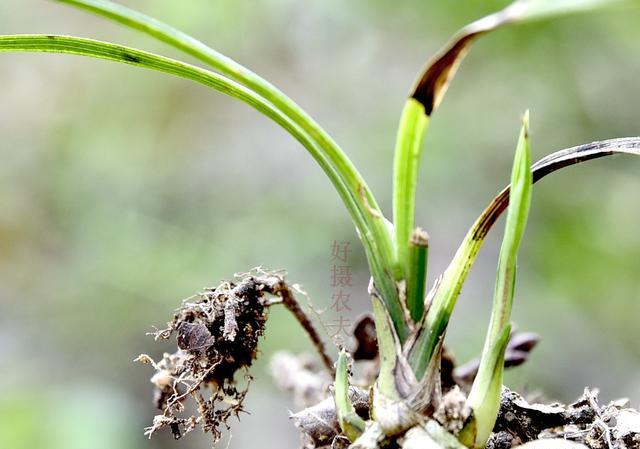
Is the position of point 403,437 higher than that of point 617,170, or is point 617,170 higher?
point 617,170

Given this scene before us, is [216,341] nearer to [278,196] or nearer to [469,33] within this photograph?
[469,33]

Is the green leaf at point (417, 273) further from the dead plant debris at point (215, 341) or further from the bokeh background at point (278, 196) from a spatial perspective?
the bokeh background at point (278, 196)

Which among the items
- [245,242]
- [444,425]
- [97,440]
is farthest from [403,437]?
[245,242]

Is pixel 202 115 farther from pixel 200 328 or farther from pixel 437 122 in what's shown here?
pixel 200 328

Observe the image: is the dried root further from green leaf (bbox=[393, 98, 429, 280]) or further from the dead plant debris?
green leaf (bbox=[393, 98, 429, 280])

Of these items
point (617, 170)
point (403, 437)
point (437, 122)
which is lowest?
point (403, 437)
